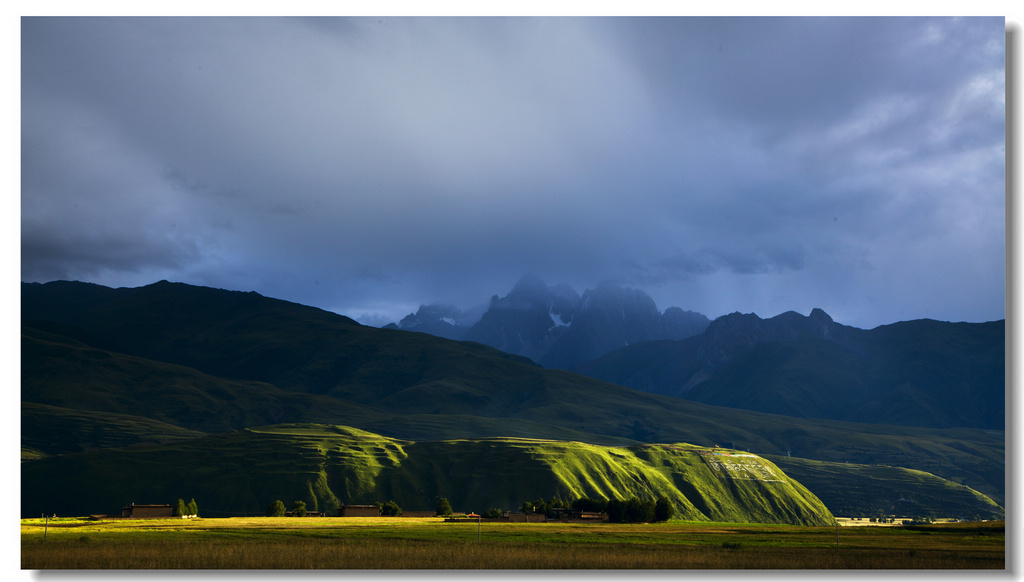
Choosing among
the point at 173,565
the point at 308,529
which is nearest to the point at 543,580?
the point at 173,565

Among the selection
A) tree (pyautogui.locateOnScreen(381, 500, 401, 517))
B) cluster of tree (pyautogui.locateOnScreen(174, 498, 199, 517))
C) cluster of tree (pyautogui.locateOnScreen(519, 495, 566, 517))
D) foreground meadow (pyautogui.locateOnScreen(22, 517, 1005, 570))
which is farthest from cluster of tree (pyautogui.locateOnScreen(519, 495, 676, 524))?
cluster of tree (pyautogui.locateOnScreen(174, 498, 199, 517))

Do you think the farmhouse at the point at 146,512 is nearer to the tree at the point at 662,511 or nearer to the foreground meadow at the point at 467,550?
the foreground meadow at the point at 467,550

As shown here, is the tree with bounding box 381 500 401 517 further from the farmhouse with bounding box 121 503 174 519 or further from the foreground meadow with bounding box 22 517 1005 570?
the foreground meadow with bounding box 22 517 1005 570

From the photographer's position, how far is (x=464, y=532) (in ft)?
309

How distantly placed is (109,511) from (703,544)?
167406mm

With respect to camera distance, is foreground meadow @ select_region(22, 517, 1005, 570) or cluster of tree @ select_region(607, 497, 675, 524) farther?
cluster of tree @ select_region(607, 497, 675, 524)

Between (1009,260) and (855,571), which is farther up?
(1009,260)

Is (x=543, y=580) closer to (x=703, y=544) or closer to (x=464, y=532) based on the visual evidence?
(x=703, y=544)

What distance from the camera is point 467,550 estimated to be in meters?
64.9

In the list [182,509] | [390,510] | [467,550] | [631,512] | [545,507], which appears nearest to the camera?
[467,550]

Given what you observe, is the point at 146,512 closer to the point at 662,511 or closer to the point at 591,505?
the point at 591,505

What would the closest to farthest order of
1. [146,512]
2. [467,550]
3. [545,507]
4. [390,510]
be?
[467,550] < [146,512] < [545,507] < [390,510]

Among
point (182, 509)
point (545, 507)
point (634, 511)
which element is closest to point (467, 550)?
point (634, 511)

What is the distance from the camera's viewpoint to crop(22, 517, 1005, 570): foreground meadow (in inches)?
2151
